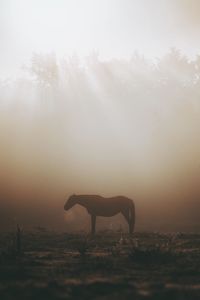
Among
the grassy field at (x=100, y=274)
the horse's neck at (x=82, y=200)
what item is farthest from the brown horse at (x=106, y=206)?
the grassy field at (x=100, y=274)

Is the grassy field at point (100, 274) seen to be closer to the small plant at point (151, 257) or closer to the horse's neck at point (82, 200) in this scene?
the small plant at point (151, 257)

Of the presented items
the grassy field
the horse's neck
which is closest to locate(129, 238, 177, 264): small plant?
the grassy field

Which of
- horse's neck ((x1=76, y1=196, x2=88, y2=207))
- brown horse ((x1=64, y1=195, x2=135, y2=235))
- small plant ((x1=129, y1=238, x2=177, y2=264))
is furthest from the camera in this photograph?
horse's neck ((x1=76, y1=196, x2=88, y2=207))

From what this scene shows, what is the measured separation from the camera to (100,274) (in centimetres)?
976

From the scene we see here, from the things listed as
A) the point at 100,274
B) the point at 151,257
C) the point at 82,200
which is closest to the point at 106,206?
the point at 82,200

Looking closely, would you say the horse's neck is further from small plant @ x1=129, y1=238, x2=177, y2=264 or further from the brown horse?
small plant @ x1=129, y1=238, x2=177, y2=264

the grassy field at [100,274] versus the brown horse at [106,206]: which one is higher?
the brown horse at [106,206]

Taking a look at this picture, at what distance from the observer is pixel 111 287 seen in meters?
8.16

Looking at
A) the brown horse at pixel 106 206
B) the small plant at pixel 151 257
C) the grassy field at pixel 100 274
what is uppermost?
the brown horse at pixel 106 206

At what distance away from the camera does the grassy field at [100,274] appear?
7.54 m

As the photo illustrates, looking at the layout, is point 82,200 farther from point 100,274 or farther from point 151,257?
point 100,274

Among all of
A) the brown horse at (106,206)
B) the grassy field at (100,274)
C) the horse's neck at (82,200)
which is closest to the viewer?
the grassy field at (100,274)

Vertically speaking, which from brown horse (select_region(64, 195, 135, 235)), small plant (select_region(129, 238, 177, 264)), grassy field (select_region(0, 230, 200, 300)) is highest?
brown horse (select_region(64, 195, 135, 235))

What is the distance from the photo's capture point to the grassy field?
754 cm
